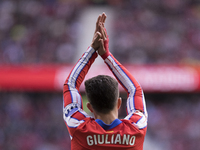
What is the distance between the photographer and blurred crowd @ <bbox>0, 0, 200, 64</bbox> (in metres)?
12.6

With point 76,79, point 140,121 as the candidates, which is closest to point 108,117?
point 140,121

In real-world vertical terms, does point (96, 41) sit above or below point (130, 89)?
above

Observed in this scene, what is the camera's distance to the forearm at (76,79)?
1789mm

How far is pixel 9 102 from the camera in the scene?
12.1 meters

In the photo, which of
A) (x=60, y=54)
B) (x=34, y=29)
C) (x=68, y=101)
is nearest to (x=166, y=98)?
(x=60, y=54)

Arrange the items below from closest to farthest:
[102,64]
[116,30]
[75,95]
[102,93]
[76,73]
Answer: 1. [102,93]
2. [75,95]
3. [76,73]
4. [102,64]
5. [116,30]

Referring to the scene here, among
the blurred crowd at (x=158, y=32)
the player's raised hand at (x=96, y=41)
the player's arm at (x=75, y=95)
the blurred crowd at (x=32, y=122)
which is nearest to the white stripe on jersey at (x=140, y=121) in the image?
the player's arm at (x=75, y=95)

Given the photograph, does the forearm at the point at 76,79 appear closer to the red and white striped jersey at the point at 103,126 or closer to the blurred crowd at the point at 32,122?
the red and white striped jersey at the point at 103,126

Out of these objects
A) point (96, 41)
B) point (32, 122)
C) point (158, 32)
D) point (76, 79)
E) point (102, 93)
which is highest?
point (158, 32)

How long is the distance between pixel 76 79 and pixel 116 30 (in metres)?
12.4

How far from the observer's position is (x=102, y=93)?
1645 mm

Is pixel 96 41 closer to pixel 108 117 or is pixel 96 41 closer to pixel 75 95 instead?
pixel 75 95

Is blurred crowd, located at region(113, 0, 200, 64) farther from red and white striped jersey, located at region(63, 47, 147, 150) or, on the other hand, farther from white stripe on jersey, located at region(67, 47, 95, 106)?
red and white striped jersey, located at region(63, 47, 147, 150)

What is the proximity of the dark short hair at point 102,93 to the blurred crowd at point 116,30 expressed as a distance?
34.0 feet
